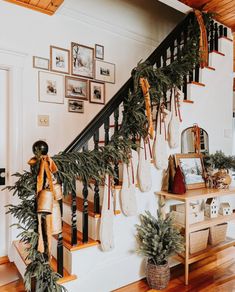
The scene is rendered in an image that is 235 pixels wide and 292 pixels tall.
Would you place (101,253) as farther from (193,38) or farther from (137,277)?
(193,38)

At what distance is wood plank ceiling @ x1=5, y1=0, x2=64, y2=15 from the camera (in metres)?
2.62

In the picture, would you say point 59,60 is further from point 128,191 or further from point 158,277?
point 158,277

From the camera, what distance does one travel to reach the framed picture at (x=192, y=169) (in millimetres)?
2500

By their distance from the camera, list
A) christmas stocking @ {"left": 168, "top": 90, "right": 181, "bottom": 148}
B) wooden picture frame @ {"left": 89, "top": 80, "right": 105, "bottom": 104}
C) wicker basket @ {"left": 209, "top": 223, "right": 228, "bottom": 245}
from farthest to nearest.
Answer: wooden picture frame @ {"left": 89, "top": 80, "right": 105, "bottom": 104} → wicker basket @ {"left": 209, "top": 223, "right": 228, "bottom": 245} → christmas stocking @ {"left": 168, "top": 90, "right": 181, "bottom": 148}

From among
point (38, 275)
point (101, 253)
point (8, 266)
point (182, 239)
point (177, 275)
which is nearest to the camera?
point (38, 275)

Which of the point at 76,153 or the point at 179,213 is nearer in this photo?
the point at 76,153

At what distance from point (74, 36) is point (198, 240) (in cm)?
284

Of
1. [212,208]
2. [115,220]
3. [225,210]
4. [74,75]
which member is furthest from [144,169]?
[74,75]

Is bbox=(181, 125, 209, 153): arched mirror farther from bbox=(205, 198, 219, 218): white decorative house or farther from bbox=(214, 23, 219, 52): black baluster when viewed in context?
bbox=(214, 23, 219, 52): black baluster

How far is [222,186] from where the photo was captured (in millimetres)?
2543

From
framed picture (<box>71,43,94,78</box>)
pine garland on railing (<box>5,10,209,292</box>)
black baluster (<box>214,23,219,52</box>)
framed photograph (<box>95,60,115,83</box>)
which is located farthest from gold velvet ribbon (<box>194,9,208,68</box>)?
framed picture (<box>71,43,94,78</box>)

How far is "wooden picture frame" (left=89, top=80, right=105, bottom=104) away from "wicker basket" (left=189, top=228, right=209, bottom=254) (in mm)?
2065

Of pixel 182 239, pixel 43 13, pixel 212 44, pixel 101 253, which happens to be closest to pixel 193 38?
pixel 212 44

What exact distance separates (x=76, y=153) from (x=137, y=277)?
1352 mm
